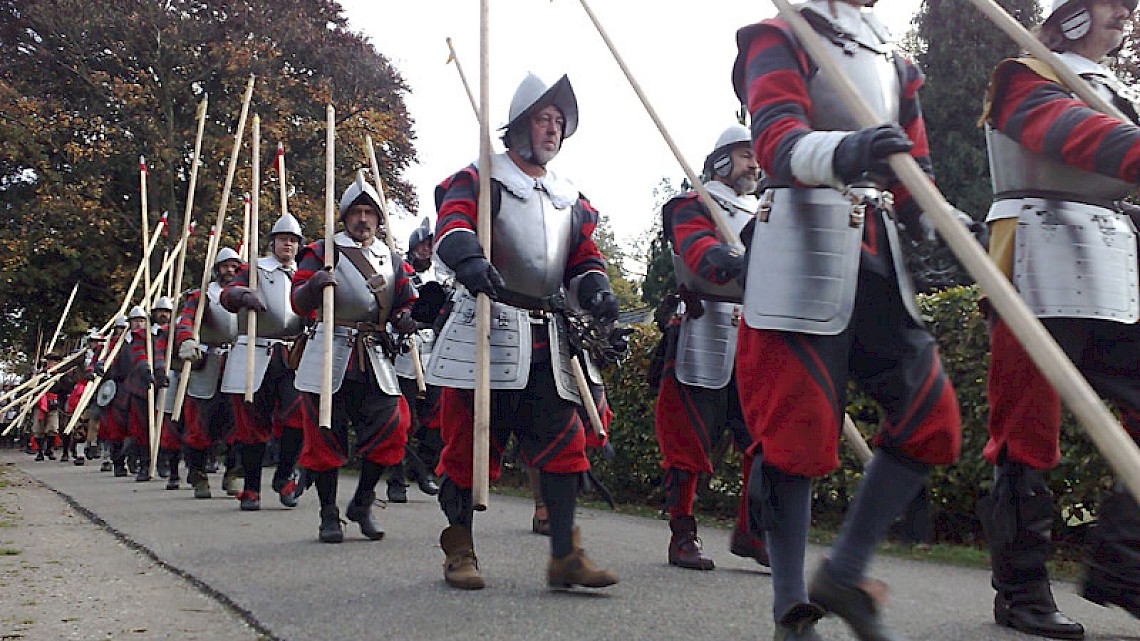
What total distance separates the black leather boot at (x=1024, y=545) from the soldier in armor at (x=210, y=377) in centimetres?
752

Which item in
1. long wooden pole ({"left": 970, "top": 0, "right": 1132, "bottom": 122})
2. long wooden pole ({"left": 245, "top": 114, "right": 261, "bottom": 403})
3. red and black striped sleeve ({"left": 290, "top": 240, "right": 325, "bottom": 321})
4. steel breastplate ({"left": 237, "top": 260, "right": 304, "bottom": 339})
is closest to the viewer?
long wooden pole ({"left": 970, "top": 0, "right": 1132, "bottom": 122})

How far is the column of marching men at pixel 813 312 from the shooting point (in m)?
2.85

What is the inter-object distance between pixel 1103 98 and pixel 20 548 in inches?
209

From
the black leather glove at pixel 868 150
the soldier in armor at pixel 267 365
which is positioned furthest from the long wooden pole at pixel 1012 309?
the soldier in armor at pixel 267 365

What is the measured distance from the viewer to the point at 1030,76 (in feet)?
11.4

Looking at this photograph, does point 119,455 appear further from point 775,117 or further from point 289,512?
point 775,117

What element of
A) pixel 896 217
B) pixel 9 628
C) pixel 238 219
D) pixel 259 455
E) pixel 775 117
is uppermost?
pixel 238 219

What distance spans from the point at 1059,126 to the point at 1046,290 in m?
0.48

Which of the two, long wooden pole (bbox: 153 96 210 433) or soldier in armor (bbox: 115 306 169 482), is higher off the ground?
long wooden pole (bbox: 153 96 210 433)

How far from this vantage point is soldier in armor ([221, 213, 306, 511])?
8406 mm

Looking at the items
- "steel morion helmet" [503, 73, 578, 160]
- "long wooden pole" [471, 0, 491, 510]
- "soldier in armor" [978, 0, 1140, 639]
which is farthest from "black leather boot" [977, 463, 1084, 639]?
"steel morion helmet" [503, 73, 578, 160]

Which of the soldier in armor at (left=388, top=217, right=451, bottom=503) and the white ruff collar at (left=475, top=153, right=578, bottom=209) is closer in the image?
the white ruff collar at (left=475, top=153, right=578, bottom=209)

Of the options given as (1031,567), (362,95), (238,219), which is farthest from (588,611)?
(362,95)

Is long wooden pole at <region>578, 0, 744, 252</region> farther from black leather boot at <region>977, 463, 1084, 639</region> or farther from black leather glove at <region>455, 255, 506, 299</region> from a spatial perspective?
black leather boot at <region>977, 463, 1084, 639</region>
